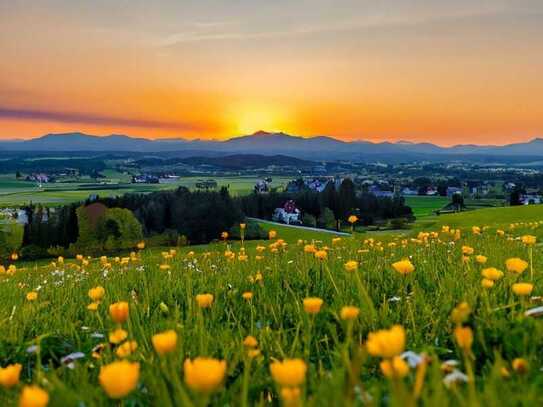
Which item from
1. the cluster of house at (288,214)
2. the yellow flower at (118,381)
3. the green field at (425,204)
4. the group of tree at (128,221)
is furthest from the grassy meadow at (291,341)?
the green field at (425,204)

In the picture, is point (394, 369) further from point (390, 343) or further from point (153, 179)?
point (153, 179)

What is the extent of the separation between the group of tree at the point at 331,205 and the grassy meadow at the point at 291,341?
316ft

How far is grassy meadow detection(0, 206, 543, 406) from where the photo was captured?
137 cm

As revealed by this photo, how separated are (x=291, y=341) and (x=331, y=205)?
108445 mm

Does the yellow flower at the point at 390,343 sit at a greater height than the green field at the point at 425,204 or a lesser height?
greater

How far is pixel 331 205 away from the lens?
111 m

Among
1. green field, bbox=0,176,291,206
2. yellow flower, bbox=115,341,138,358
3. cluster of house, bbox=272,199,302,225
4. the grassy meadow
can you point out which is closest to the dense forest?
cluster of house, bbox=272,199,302,225

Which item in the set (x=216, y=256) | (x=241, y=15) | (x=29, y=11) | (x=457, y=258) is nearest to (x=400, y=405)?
(x=457, y=258)

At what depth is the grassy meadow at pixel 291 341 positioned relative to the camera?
53.8 inches

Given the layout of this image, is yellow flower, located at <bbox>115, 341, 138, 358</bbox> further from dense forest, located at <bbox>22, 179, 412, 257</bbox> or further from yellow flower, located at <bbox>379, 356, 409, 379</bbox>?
dense forest, located at <bbox>22, 179, 412, 257</bbox>

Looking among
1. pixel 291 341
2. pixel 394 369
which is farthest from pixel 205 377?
pixel 291 341

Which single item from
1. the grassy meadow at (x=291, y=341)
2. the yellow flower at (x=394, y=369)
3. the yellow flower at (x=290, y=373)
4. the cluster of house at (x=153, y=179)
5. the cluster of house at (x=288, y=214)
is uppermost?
the yellow flower at (x=290, y=373)

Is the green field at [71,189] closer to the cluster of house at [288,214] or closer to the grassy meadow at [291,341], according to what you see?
the cluster of house at [288,214]

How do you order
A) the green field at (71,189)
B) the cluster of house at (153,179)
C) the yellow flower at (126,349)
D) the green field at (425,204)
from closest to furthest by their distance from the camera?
the yellow flower at (126,349)
the green field at (425,204)
the green field at (71,189)
the cluster of house at (153,179)
